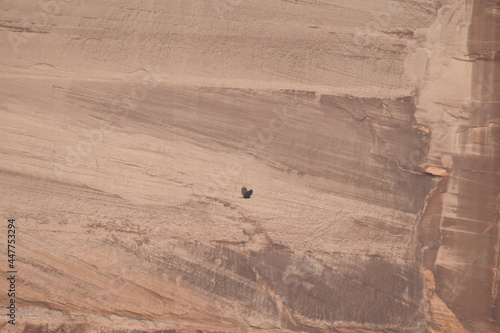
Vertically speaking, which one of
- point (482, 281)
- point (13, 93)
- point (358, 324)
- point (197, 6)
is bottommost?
point (358, 324)

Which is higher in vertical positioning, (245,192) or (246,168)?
(246,168)

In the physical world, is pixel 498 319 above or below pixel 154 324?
above

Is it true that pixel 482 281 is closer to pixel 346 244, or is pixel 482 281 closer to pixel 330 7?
pixel 346 244

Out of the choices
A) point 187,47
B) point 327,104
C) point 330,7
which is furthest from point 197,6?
point 327,104

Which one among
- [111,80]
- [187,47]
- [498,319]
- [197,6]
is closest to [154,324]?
[111,80]

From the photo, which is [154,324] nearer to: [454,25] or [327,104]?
[327,104]

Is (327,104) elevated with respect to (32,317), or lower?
elevated
